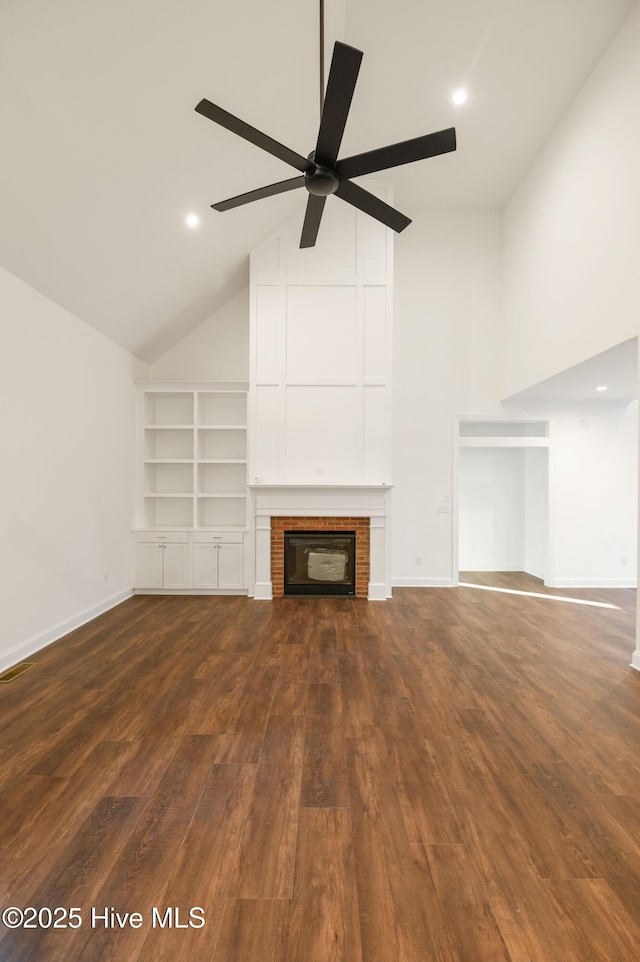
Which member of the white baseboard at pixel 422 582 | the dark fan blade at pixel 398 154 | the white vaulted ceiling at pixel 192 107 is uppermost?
the white vaulted ceiling at pixel 192 107

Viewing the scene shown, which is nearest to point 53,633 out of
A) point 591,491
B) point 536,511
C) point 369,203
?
point 369,203

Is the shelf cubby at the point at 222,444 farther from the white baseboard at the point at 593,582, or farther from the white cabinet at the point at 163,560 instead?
the white baseboard at the point at 593,582

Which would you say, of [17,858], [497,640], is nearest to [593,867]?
[17,858]

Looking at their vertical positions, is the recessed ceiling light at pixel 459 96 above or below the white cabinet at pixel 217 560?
A: above

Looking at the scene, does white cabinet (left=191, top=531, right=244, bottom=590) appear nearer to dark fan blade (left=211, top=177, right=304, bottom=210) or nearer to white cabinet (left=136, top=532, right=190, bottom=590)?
white cabinet (left=136, top=532, right=190, bottom=590)

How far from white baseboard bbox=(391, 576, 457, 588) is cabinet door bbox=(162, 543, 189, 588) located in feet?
8.38

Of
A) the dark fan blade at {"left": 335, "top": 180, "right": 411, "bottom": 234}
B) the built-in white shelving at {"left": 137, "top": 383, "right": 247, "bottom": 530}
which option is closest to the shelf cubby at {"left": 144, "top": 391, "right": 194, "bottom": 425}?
the built-in white shelving at {"left": 137, "top": 383, "right": 247, "bottom": 530}

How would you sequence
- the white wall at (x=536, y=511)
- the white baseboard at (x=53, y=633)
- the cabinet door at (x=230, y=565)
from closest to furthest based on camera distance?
the white baseboard at (x=53, y=633)
the cabinet door at (x=230, y=565)
the white wall at (x=536, y=511)

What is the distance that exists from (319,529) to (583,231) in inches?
147

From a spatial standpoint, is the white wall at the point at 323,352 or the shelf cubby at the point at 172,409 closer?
the white wall at the point at 323,352

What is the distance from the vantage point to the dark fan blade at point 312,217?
2920 mm

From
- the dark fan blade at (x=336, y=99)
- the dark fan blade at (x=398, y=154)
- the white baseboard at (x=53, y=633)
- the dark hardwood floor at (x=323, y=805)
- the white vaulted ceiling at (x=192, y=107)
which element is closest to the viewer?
the dark hardwood floor at (x=323, y=805)

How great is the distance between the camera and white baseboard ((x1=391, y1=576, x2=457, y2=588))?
6064mm

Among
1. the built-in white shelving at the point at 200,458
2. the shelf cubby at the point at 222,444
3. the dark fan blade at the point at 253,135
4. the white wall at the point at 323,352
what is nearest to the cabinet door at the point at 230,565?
the built-in white shelving at the point at 200,458
